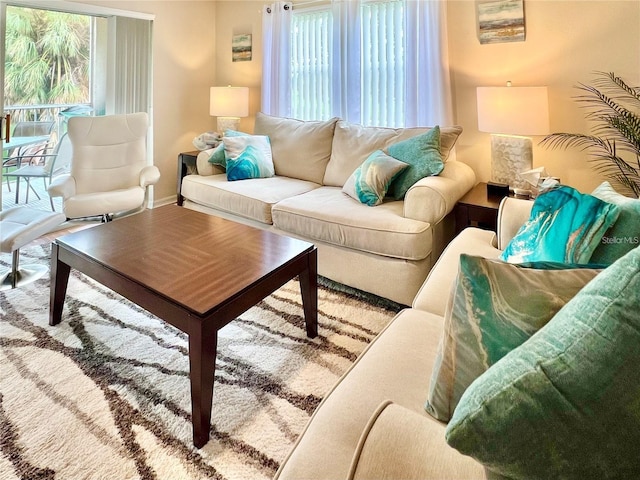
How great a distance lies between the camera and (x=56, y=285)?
78.7 inches

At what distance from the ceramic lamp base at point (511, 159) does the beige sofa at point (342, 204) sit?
203 millimetres

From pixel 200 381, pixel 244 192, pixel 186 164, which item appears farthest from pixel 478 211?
pixel 186 164

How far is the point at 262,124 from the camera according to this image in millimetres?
3660

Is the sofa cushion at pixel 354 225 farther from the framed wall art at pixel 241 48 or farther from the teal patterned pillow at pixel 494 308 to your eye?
the framed wall art at pixel 241 48

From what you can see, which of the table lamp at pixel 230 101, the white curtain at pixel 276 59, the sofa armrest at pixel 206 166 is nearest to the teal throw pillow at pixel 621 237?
the sofa armrest at pixel 206 166

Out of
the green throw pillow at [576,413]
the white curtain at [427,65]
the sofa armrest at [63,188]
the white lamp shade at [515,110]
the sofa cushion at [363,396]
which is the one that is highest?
the white curtain at [427,65]

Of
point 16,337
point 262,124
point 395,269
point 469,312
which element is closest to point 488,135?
point 395,269

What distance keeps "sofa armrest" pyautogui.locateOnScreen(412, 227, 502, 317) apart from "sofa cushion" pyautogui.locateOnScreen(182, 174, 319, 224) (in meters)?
1.36

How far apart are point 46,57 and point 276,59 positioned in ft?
6.61

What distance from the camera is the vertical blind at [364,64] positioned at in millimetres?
3258

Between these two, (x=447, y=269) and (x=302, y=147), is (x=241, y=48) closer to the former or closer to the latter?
(x=302, y=147)

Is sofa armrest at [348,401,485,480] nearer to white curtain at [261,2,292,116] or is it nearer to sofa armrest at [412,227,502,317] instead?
sofa armrest at [412,227,502,317]

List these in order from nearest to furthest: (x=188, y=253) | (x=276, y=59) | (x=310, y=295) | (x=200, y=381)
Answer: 1. (x=200, y=381)
2. (x=188, y=253)
3. (x=310, y=295)
4. (x=276, y=59)

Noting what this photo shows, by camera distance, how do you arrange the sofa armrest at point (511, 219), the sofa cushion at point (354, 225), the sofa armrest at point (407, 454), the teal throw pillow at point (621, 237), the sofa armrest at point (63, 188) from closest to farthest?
the sofa armrest at point (407, 454)
the teal throw pillow at point (621, 237)
the sofa armrest at point (511, 219)
the sofa cushion at point (354, 225)
the sofa armrest at point (63, 188)
